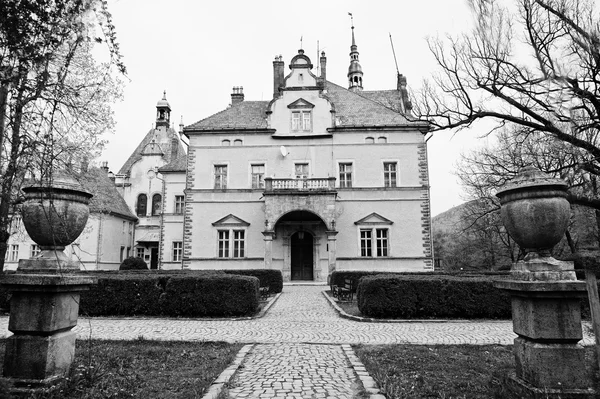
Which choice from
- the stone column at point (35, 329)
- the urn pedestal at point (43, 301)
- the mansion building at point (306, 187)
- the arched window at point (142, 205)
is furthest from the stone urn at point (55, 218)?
the arched window at point (142, 205)

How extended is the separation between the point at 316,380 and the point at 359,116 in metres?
25.4

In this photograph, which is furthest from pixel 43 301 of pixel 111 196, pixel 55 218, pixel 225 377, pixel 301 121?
pixel 111 196

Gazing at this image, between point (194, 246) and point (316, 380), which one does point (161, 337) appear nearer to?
point (316, 380)

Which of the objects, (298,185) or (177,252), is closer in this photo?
(298,185)

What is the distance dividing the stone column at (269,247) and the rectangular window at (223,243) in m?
3.47

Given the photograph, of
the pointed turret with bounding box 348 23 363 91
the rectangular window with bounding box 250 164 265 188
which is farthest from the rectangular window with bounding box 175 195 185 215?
the pointed turret with bounding box 348 23 363 91

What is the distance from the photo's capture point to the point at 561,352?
4246mm

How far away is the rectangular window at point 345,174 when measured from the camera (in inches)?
1089

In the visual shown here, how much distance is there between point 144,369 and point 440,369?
448 centimetres

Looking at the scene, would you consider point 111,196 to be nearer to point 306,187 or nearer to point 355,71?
point 306,187

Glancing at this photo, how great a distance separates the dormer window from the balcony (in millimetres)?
4399

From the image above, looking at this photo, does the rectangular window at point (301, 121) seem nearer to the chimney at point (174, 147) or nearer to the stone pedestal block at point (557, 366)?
the chimney at point (174, 147)

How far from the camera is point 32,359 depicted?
4.54m

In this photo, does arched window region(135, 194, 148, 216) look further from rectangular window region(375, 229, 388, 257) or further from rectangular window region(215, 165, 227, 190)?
rectangular window region(375, 229, 388, 257)
